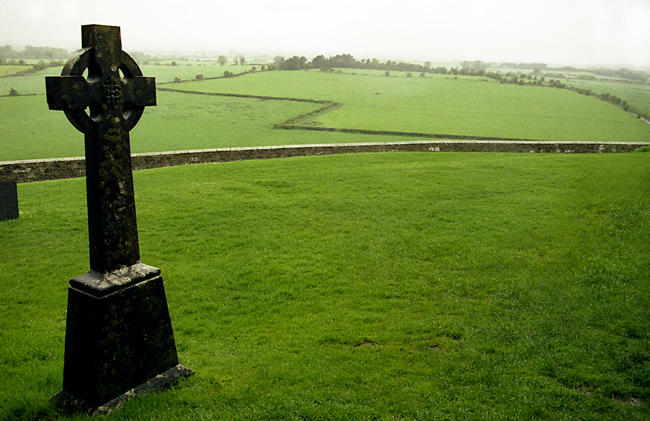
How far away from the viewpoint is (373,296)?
779 cm

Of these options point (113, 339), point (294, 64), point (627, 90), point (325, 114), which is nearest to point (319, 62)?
point (294, 64)

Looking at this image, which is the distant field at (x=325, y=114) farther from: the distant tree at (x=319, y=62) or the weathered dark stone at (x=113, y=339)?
the weathered dark stone at (x=113, y=339)

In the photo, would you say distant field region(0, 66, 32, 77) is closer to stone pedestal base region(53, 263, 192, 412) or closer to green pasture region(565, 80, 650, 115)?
stone pedestal base region(53, 263, 192, 412)

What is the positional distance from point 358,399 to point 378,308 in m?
2.50

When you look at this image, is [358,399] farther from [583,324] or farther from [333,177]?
[333,177]

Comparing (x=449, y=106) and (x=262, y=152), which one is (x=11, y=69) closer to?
(x=262, y=152)

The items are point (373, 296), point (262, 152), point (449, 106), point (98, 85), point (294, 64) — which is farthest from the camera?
point (294, 64)

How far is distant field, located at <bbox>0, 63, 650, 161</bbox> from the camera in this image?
106 ft

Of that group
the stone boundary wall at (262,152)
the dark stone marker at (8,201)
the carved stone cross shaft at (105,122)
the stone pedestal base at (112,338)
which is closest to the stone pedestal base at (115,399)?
the stone pedestal base at (112,338)

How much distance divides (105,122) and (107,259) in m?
1.33

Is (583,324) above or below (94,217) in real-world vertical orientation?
below

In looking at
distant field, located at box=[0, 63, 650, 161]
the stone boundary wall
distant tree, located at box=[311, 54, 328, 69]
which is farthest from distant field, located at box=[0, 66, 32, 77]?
Answer: distant tree, located at box=[311, 54, 328, 69]

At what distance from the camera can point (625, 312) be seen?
6.96 m

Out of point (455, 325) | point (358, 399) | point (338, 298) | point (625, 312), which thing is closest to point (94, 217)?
point (358, 399)
